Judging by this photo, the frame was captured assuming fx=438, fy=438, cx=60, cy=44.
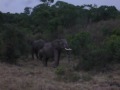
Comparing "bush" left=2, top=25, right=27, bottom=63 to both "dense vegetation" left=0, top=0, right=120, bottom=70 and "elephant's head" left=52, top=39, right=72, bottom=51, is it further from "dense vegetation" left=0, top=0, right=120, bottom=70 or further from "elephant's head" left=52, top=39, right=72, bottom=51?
"elephant's head" left=52, top=39, right=72, bottom=51

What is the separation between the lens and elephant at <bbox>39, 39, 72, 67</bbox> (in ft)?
60.4

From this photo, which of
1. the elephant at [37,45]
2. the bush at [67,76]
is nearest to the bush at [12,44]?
the elephant at [37,45]

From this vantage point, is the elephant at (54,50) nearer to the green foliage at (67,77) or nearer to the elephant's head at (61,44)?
the elephant's head at (61,44)

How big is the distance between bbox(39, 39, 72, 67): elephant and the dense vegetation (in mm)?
719

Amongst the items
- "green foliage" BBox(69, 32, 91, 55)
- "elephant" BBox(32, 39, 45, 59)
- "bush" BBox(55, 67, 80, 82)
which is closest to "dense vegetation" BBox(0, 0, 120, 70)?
"green foliage" BBox(69, 32, 91, 55)

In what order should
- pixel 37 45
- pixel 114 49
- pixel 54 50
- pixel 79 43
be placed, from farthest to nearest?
1. pixel 37 45
2. pixel 79 43
3. pixel 54 50
4. pixel 114 49

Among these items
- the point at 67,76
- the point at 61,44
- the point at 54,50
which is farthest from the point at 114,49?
the point at 67,76

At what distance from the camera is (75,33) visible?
28500 millimetres

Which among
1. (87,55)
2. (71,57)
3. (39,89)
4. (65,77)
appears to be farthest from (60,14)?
(39,89)

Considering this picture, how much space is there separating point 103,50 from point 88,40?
3.88 m

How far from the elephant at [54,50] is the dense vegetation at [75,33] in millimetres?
719

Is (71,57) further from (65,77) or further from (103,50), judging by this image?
(65,77)

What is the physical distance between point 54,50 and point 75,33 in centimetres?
966

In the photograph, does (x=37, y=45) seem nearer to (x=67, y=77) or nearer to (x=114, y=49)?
(x=114, y=49)
